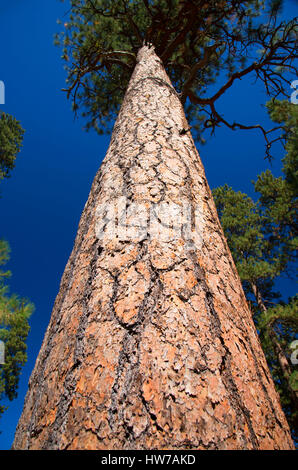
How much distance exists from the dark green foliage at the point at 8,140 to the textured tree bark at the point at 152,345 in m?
11.7

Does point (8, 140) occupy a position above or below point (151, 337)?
above

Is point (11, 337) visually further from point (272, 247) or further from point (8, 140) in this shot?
point (272, 247)

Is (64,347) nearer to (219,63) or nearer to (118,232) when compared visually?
(118,232)

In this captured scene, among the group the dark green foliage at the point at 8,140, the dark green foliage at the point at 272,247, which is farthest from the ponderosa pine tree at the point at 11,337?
the dark green foliage at the point at 272,247

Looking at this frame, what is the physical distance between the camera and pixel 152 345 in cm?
65

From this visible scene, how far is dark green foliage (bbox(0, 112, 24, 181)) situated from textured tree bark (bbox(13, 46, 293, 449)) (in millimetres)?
11666

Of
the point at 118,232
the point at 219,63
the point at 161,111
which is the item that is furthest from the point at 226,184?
the point at 118,232

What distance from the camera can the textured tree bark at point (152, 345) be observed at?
549mm

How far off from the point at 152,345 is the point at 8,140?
12697 millimetres

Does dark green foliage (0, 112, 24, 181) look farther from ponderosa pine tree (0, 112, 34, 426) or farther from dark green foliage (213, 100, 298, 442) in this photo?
dark green foliage (213, 100, 298, 442)

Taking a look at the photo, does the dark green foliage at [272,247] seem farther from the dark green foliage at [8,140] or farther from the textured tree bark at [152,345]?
the dark green foliage at [8,140]

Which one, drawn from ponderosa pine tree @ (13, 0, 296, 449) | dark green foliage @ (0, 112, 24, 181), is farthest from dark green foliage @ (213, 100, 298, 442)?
dark green foliage @ (0, 112, 24, 181)

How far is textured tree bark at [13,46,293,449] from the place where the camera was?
21.6 inches

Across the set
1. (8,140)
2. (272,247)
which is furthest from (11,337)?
(272,247)
